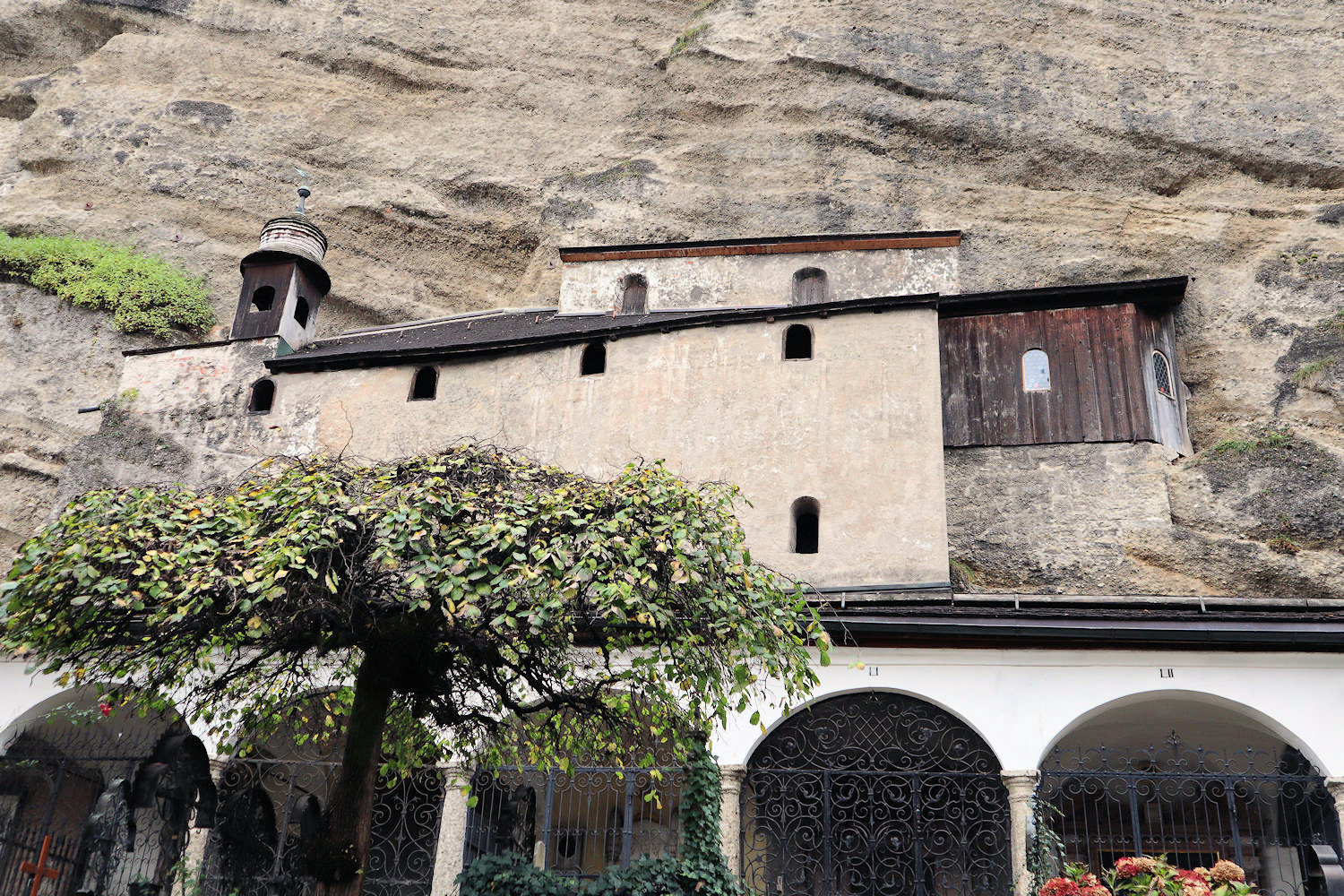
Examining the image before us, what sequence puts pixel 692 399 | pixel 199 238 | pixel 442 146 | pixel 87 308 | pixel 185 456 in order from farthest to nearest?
1. pixel 442 146
2. pixel 199 238
3. pixel 87 308
4. pixel 185 456
5. pixel 692 399

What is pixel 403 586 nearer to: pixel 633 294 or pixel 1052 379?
pixel 1052 379

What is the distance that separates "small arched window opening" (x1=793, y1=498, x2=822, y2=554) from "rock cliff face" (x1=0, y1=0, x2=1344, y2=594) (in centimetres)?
805

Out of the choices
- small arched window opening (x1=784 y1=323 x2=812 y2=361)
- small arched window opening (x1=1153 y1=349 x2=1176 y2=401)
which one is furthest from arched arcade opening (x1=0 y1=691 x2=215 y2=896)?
small arched window opening (x1=1153 y1=349 x2=1176 y2=401)

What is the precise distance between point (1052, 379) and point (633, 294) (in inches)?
337

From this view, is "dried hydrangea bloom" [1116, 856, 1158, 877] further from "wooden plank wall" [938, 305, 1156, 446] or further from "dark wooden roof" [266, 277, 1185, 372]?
"dark wooden roof" [266, 277, 1185, 372]

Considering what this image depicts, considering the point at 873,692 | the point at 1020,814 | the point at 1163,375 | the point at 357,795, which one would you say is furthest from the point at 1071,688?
the point at 1163,375

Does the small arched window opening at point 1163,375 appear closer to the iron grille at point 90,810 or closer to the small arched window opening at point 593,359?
the small arched window opening at point 593,359

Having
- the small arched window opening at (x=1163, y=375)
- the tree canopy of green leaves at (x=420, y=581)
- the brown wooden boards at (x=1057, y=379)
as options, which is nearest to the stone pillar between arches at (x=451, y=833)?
the tree canopy of green leaves at (x=420, y=581)

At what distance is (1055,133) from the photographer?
1099 inches

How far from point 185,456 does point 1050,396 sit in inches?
622

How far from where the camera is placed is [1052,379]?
69.4 ft

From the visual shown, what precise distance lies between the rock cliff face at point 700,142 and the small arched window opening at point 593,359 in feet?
21.1

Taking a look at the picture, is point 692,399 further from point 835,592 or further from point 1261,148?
point 1261,148

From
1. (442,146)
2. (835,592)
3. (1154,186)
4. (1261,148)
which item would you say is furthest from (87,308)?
(1261,148)
